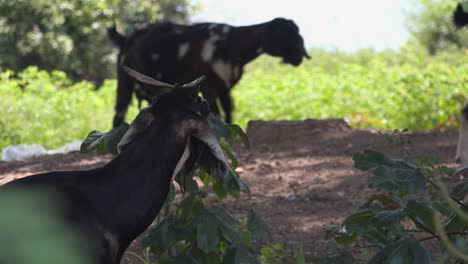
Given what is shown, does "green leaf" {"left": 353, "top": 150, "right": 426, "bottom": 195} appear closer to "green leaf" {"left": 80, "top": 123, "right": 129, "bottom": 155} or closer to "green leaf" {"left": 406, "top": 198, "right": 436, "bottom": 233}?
"green leaf" {"left": 406, "top": 198, "right": 436, "bottom": 233}

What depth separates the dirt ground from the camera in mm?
5367

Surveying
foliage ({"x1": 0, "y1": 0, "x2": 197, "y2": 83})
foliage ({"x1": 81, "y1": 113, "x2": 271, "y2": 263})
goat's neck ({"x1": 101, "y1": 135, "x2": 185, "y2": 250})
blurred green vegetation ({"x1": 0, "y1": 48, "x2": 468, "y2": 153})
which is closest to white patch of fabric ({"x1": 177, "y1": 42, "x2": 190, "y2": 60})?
blurred green vegetation ({"x1": 0, "y1": 48, "x2": 468, "y2": 153})

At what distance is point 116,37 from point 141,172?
6410 millimetres

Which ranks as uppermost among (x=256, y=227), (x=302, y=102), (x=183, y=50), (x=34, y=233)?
(x=34, y=233)

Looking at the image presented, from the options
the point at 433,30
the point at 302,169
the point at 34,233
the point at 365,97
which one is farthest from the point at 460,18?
the point at 433,30

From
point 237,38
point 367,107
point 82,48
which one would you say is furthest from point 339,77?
point 82,48

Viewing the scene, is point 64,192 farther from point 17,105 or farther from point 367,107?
point 367,107

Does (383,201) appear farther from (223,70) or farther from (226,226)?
(223,70)

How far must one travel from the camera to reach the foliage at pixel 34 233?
1.64 meters

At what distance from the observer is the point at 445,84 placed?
33.2 feet

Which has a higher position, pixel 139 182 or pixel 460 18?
pixel 460 18

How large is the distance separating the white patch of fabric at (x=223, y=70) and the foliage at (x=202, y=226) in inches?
178

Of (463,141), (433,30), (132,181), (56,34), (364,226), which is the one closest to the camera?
(132,181)

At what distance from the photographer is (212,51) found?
27.2 feet
